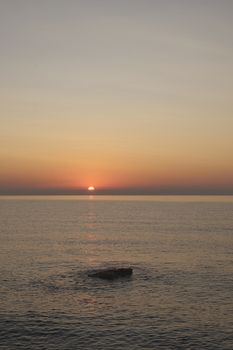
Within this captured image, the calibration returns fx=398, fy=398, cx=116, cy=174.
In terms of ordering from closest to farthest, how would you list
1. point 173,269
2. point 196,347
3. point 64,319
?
point 196,347
point 64,319
point 173,269

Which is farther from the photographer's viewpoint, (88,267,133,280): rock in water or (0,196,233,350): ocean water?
(88,267,133,280): rock in water

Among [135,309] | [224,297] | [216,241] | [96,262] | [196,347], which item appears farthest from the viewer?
[216,241]

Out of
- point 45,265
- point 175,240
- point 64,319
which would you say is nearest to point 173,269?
point 45,265

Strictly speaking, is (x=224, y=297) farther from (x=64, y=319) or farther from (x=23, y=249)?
(x=23, y=249)

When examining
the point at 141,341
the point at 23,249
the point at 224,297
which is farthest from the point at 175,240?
the point at 141,341

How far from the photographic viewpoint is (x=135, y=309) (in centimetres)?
3888

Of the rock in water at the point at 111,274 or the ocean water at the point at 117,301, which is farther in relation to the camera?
the rock in water at the point at 111,274

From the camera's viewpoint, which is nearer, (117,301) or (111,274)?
(117,301)

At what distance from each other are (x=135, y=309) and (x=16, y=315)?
11294 millimetres

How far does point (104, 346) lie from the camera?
3000cm

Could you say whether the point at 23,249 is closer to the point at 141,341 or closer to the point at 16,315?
the point at 16,315

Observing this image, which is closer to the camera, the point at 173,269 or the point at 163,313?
the point at 163,313

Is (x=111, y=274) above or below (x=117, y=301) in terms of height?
above

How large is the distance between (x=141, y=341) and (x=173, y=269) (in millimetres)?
28874
